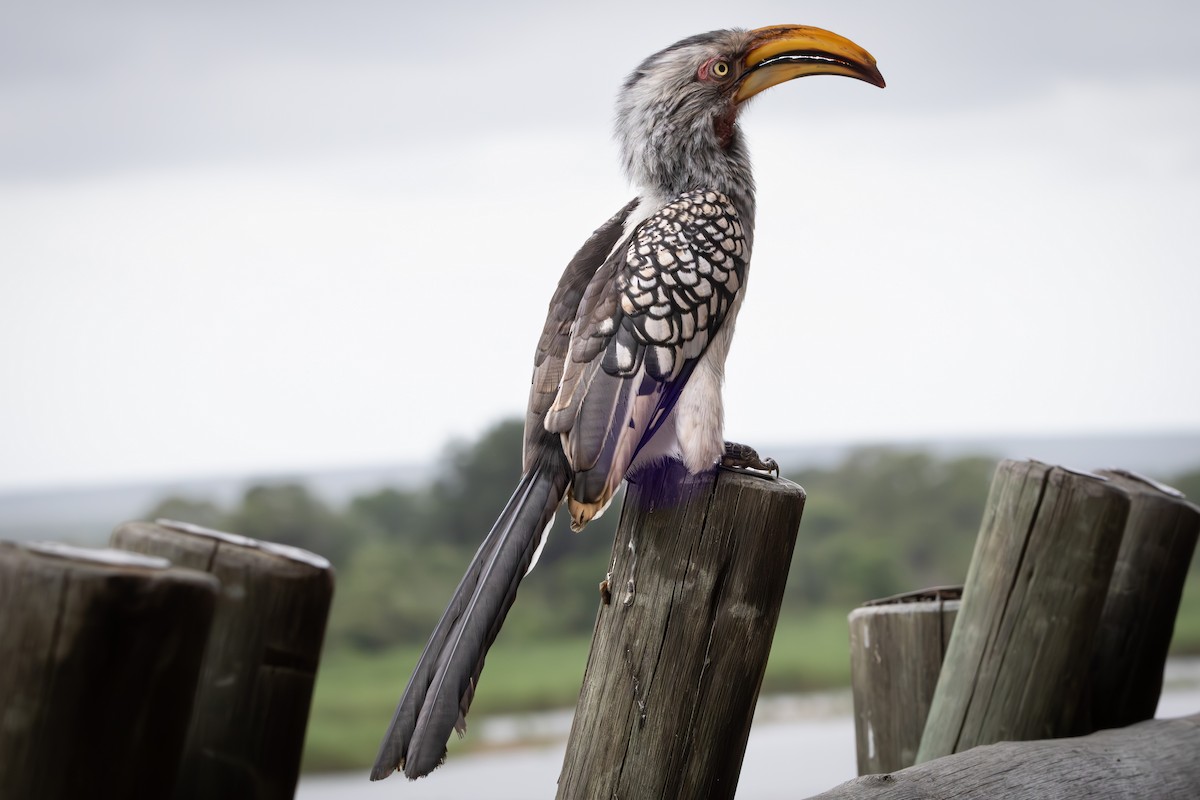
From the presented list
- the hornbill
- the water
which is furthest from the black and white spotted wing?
the water

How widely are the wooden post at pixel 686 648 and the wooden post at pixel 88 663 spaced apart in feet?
2.09

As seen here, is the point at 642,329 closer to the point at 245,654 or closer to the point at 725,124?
the point at 725,124

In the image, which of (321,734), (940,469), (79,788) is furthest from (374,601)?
(79,788)

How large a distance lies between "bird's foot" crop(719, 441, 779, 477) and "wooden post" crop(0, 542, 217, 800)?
0.89 m

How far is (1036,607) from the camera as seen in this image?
2.03 m

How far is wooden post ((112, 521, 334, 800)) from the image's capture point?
1.47 meters

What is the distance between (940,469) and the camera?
8.72 meters

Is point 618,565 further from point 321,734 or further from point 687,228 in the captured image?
point 321,734

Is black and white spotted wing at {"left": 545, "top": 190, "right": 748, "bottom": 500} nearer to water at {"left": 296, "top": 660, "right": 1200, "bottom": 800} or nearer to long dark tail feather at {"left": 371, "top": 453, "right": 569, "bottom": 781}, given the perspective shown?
long dark tail feather at {"left": 371, "top": 453, "right": 569, "bottom": 781}

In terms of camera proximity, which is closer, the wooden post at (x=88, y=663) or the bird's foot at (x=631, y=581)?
the wooden post at (x=88, y=663)

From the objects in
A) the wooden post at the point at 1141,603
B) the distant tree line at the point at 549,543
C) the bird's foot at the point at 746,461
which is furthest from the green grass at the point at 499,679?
the bird's foot at the point at 746,461

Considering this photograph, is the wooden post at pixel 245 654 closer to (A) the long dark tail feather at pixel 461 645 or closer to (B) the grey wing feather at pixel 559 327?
(A) the long dark tail feather at pixel 461 645

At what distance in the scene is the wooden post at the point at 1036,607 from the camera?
6.59ft

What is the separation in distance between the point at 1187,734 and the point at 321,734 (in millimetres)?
5857
